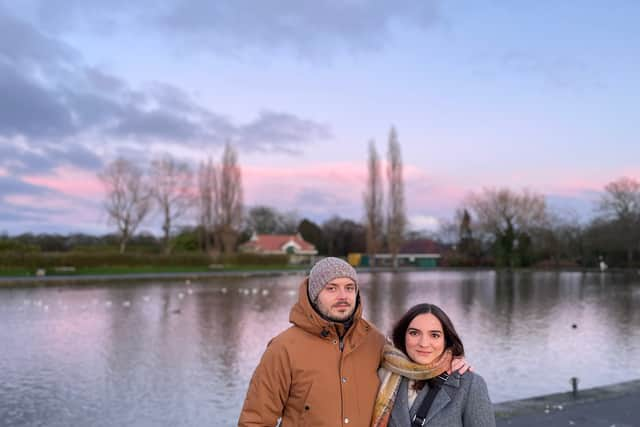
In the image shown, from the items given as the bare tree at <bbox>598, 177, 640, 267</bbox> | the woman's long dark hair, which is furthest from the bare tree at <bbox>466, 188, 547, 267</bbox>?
the woman's long dark hair

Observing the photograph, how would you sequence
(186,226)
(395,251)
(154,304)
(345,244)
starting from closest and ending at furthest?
(154,304)
(395,251)
(186,226)
(345,244)

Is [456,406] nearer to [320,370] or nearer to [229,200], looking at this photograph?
[320,370]

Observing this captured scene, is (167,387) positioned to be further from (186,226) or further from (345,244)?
(345,244)

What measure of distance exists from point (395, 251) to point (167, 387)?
44.9 meters

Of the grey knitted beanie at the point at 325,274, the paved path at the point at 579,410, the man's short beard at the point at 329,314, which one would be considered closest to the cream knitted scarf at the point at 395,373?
the man's short beard at the point at 329,314

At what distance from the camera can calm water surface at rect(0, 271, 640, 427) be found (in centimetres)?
736

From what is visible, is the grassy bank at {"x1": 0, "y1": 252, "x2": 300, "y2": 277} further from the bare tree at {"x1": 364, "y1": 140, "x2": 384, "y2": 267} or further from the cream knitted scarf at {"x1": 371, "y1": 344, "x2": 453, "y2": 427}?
the cream knitted scarf at {"x1": 371, "y1": 344, "x2": 453, "y2": 427}

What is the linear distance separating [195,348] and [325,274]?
9473mm

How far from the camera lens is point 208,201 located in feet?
167

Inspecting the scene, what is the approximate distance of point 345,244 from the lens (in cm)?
7781

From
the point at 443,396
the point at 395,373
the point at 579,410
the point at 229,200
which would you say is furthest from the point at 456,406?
the point at 229,200

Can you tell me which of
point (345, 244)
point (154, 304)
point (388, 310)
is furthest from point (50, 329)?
point (345, 244)

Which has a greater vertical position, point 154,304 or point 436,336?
point 436,336

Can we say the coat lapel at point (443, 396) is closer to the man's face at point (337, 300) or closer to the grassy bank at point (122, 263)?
the man's face at point (337, 300)
